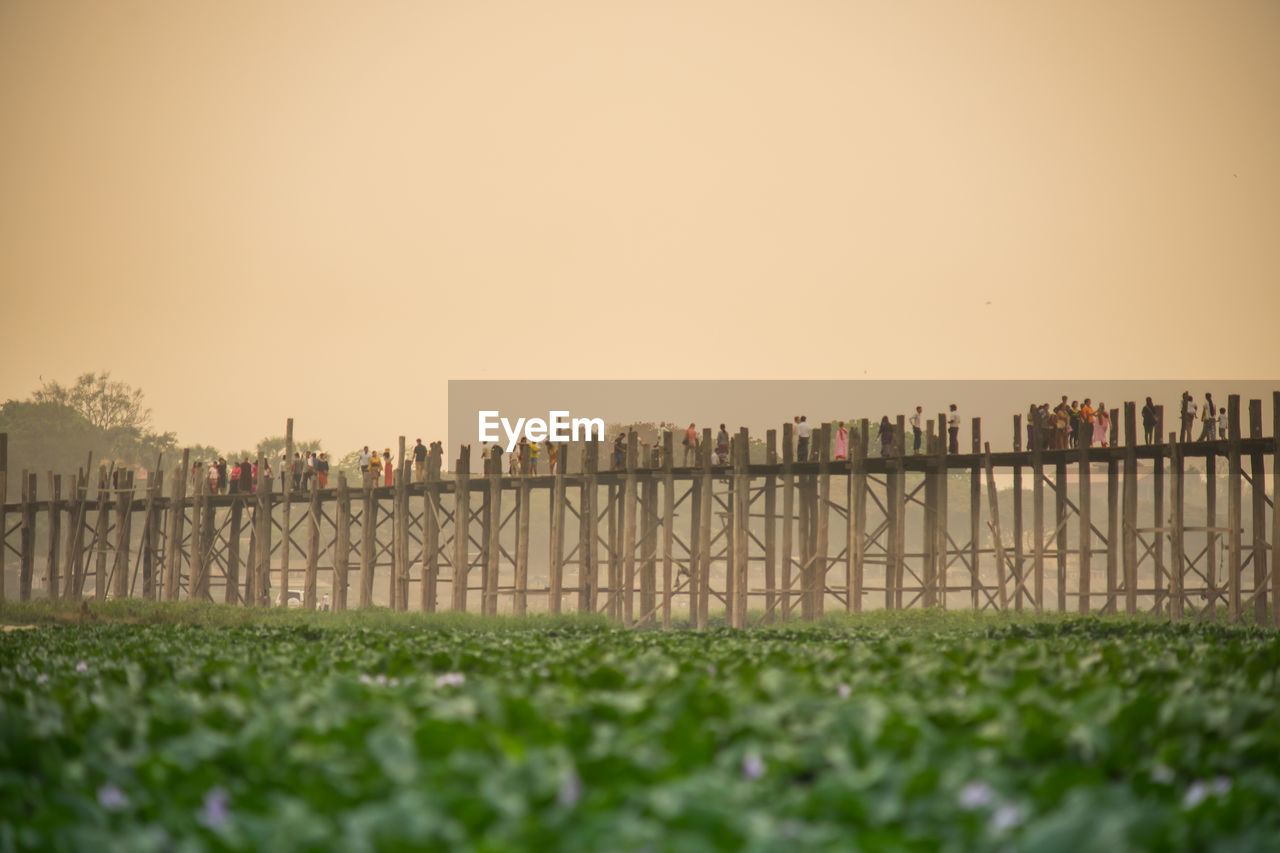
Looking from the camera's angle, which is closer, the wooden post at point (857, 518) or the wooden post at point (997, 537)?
the wooden post at point (997, 537)

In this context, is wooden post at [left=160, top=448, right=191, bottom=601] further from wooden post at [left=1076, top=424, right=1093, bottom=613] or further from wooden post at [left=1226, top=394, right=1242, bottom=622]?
wooden post at [left=1226, top=394, right=1242, bottom=622]

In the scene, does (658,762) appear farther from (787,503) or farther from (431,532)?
(431,532)

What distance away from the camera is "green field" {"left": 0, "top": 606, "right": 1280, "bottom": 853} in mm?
3133

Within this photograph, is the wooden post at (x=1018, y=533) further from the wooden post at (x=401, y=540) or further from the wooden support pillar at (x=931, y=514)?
the wooden post at (x=401, y=540)

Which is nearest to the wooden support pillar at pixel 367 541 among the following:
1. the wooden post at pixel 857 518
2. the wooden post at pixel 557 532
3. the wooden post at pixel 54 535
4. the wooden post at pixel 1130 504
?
the wooden post at pixel 557 532

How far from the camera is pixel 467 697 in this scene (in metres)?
4.82

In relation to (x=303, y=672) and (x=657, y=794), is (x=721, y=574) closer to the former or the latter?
(x=303, y=672)

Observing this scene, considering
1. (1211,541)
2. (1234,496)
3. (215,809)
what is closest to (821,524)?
(1211,541)

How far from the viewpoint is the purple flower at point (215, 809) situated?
3518mm

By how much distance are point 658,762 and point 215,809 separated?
4.14 ft

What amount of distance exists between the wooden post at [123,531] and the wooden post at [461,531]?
13.3 meters

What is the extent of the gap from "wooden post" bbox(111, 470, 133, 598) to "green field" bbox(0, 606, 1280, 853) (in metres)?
31.2

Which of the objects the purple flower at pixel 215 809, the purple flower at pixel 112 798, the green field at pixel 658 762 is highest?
the green field at pixel 658 762

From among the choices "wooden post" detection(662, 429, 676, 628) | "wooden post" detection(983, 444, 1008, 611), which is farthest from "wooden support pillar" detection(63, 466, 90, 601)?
"wooden post" detection(983, 444, 1008, 611)
